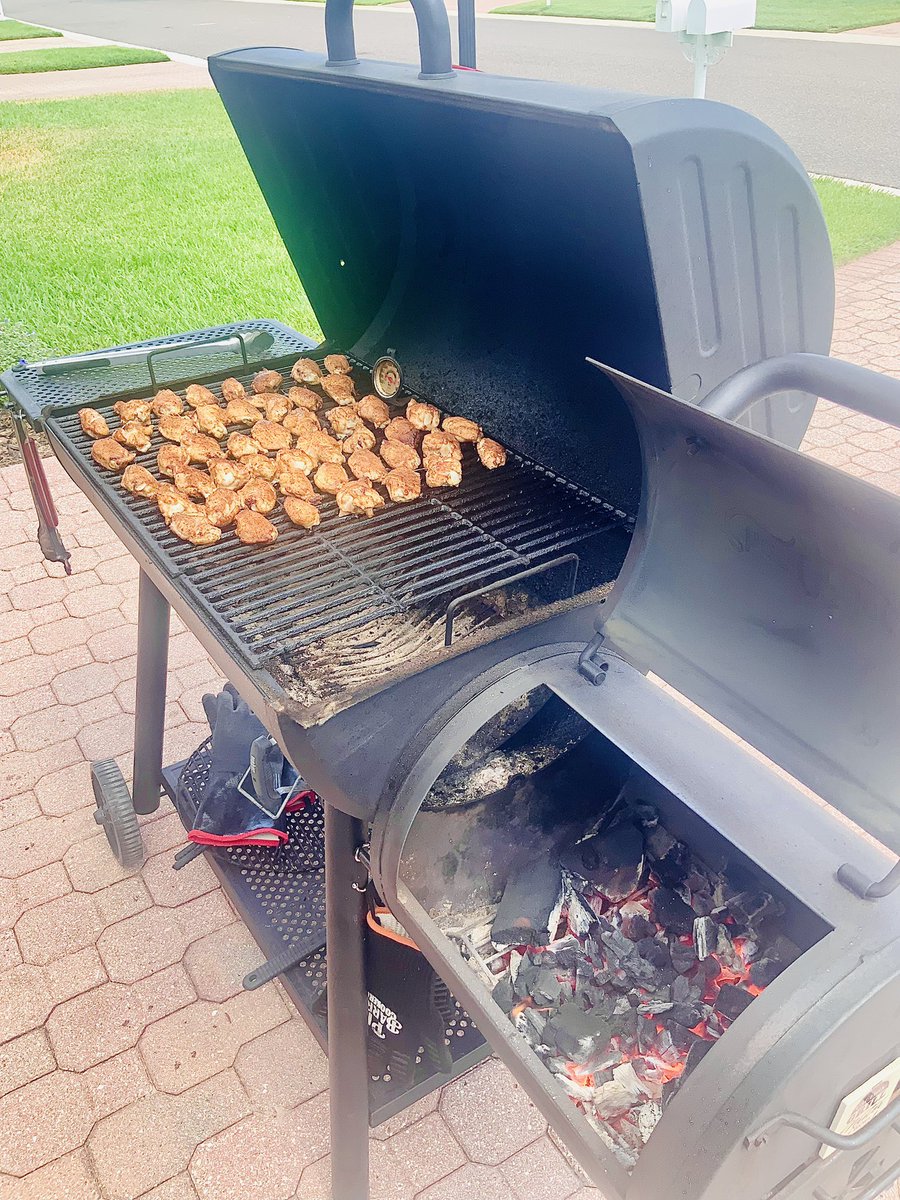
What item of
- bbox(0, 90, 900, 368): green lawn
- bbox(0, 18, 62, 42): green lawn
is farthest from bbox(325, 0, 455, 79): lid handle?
bbox(0, 18, 62, 42): green lawn

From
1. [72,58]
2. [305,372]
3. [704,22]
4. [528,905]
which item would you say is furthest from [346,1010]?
[72,58]

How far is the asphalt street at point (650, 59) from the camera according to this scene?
1027 centimetres

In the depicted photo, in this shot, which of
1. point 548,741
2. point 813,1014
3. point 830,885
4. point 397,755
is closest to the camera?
point 813,1014

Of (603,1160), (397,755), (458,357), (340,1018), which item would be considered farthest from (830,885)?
(458,357)

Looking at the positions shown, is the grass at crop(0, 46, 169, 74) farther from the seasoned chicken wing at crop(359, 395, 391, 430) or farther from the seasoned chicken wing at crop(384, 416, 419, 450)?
the seasoned chicken wing at crop(384, 416, 419, 450)

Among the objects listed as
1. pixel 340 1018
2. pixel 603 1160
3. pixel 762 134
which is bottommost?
pixel 340 1018

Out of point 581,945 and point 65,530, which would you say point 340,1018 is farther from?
point 65,530

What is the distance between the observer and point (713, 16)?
14.6 feet

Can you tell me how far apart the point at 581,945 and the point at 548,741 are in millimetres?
370

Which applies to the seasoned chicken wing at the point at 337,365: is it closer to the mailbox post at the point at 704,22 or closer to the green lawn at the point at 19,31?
the mailbox post at the point at 704,22

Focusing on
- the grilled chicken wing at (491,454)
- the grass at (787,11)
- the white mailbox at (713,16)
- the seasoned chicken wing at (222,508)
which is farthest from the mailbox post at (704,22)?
the grass at (787,11)

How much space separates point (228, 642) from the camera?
1566 millimetres

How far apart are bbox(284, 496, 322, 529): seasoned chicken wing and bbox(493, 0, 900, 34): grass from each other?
752 inches

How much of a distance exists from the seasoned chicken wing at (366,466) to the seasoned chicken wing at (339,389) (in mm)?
340
